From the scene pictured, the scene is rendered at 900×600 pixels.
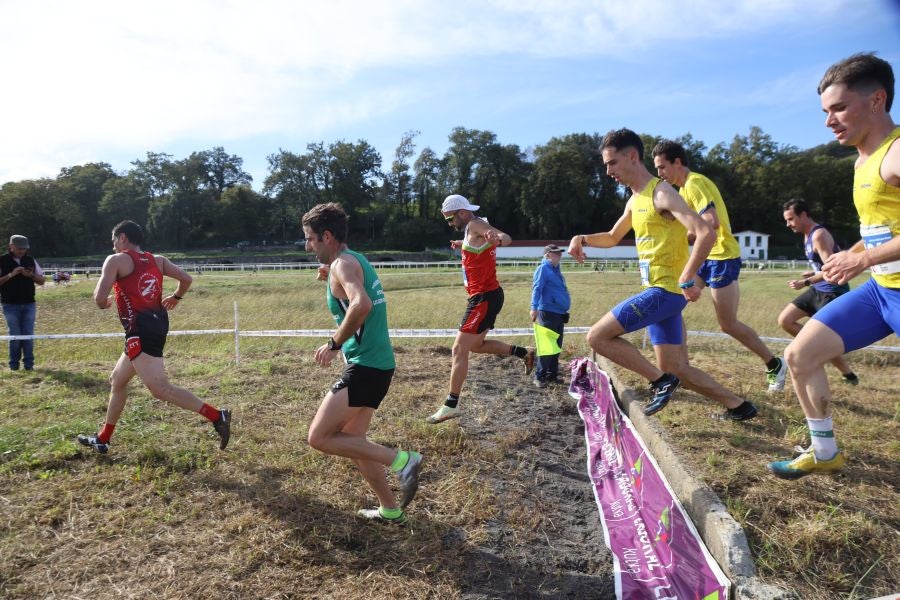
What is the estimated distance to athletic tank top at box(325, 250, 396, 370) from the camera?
315cm

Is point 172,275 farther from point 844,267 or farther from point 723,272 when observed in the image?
point 723,272

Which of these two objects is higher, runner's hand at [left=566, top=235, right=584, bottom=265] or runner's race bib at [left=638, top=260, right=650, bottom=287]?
runner's hand at [left=566, top=235, right=584, bottom=265]

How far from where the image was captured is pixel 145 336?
427 cm

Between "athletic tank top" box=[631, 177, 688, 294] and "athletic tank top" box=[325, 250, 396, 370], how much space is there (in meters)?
2.10

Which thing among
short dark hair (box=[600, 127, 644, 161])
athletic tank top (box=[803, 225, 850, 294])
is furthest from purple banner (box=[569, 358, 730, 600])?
athletic tank top (box=[803, 225, 850, 294])

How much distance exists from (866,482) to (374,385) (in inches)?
123

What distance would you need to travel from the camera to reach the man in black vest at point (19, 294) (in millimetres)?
7488

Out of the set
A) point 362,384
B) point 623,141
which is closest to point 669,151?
point 623,141

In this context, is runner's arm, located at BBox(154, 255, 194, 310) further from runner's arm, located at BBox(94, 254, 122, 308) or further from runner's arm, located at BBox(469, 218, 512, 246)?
runner's arm, located at BBox(469, 218, 512, 246)

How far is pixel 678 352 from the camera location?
4223 millimetres

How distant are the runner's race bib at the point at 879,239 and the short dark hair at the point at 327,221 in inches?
116

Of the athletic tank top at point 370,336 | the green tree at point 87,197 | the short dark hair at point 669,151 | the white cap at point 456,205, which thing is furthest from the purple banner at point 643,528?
the green tree at point 87,197

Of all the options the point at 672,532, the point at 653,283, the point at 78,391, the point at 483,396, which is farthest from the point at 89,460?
the point at 653,283

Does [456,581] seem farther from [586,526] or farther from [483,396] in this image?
[483,396]
